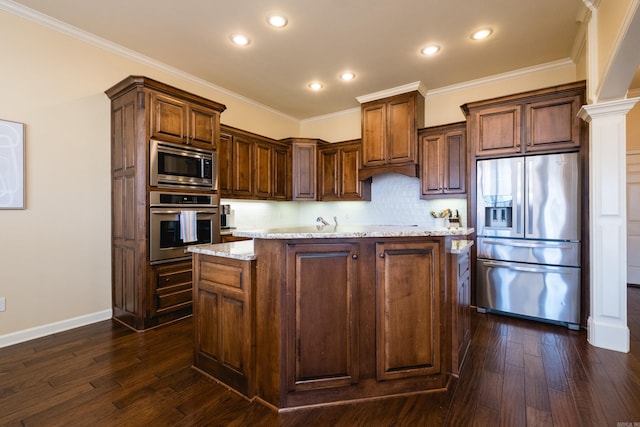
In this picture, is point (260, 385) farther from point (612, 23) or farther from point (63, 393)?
point (612, 23)

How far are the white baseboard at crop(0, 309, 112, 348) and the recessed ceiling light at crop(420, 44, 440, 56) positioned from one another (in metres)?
4.61

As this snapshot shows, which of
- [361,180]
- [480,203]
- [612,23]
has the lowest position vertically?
[480,203]

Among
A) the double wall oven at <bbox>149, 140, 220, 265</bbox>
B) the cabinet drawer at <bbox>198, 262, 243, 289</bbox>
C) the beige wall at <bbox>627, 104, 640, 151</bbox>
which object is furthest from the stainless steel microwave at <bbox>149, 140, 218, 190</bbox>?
the beige wall at <bbox>627, 104, 640, 151</bbox>

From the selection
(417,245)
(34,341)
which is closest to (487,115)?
(417,245)

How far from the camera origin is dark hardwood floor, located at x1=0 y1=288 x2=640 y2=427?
1693 mm

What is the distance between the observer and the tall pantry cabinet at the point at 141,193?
2.95 metres

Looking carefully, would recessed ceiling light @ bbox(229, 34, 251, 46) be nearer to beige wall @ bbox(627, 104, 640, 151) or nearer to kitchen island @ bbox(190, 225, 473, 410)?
kitchen island @ bbox(190, 225, 473, 410)

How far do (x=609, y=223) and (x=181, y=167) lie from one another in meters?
4.13

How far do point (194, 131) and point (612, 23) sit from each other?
376 centimetres

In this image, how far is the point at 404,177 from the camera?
467 centimetres

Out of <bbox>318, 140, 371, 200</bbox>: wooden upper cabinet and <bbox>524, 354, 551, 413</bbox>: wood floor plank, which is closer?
<bbox>524, 354, 551, 413</bbox>: wood floor plank

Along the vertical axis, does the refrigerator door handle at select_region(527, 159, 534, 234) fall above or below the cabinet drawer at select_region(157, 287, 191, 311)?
above

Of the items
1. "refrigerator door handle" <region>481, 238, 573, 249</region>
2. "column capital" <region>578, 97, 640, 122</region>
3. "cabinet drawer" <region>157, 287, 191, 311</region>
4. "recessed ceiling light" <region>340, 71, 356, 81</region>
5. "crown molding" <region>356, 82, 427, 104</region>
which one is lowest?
"cabinet drawer" <region>157, 287, 191, 311</region>

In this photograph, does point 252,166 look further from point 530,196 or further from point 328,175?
point 530,196
